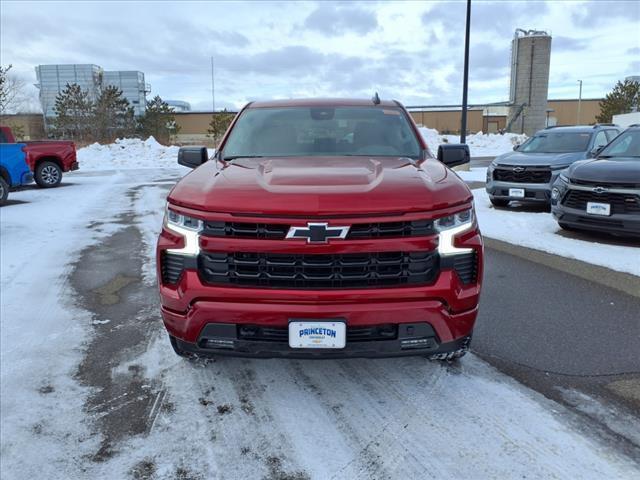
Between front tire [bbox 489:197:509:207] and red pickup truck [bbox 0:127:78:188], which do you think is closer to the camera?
front tire [bbox 489:197:509:207]

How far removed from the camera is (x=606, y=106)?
5041cm

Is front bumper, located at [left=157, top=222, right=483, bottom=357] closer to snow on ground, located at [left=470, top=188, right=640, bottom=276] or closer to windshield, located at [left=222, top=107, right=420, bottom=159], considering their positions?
windshield, located at [left=222, top=107, right=420, bottom=159]

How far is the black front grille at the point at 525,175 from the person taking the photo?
9.51m

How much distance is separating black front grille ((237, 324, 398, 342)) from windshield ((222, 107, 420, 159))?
1.62 metres

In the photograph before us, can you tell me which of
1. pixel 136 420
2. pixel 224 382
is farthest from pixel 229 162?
pixel 136 420

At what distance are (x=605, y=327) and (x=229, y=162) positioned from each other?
3.27 meters

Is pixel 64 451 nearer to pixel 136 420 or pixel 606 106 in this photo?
pixel 136 420

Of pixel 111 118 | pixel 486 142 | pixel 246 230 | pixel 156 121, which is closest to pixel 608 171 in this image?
pixel 246 230

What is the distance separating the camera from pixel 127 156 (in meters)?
28.3

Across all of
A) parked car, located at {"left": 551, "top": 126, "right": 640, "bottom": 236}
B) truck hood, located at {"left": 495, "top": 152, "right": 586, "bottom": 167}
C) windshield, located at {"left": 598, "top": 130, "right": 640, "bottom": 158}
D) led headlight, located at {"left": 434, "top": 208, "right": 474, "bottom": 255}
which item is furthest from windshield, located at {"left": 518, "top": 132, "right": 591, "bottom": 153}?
led headlight, located at {"left": 434, "top": 208, "right": 474, "bottom": 255}

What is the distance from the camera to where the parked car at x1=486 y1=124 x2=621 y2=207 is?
951 cm

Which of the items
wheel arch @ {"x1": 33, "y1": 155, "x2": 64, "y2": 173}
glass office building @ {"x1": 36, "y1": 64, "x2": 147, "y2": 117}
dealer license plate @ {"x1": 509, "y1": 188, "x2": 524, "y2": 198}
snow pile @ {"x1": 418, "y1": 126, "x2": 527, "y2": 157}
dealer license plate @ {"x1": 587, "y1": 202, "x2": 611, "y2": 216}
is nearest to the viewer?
dealer license plate @ {"x1": 587, "y1": 202, "x2": 611, "y2": 216}

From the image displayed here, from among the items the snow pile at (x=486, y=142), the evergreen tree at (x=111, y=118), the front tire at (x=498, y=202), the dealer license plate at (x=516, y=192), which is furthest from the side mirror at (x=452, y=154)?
the evergreen tree at (x=111, y=118)

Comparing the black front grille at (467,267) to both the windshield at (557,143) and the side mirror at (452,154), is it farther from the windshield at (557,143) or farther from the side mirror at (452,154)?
the windshield at (557,143)
